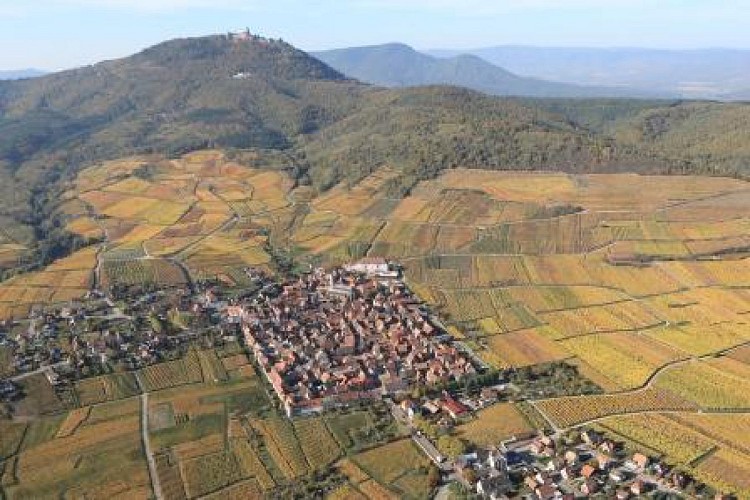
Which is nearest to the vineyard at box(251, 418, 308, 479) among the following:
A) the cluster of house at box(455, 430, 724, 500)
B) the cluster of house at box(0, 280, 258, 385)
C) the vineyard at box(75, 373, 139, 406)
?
the cluster of house at box(455, 430, 724, 500)

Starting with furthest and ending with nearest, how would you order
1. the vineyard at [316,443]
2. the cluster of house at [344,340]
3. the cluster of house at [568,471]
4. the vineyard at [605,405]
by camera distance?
the cluster of house at [344,340] → the vineyard at [605,405] → the vineyard at [316,443] → the cluster of house at [568,471]

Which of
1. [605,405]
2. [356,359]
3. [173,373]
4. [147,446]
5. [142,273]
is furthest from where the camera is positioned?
[142,273]

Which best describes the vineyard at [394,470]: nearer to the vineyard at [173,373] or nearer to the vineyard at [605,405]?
the vineyard at [605,405]

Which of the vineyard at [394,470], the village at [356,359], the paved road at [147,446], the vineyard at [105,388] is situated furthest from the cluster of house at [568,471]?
the vineyard at [105,388]

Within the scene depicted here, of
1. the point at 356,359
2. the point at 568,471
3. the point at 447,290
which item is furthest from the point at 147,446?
the point at 447,290

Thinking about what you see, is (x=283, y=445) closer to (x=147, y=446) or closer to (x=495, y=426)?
(x=147, y=446)
